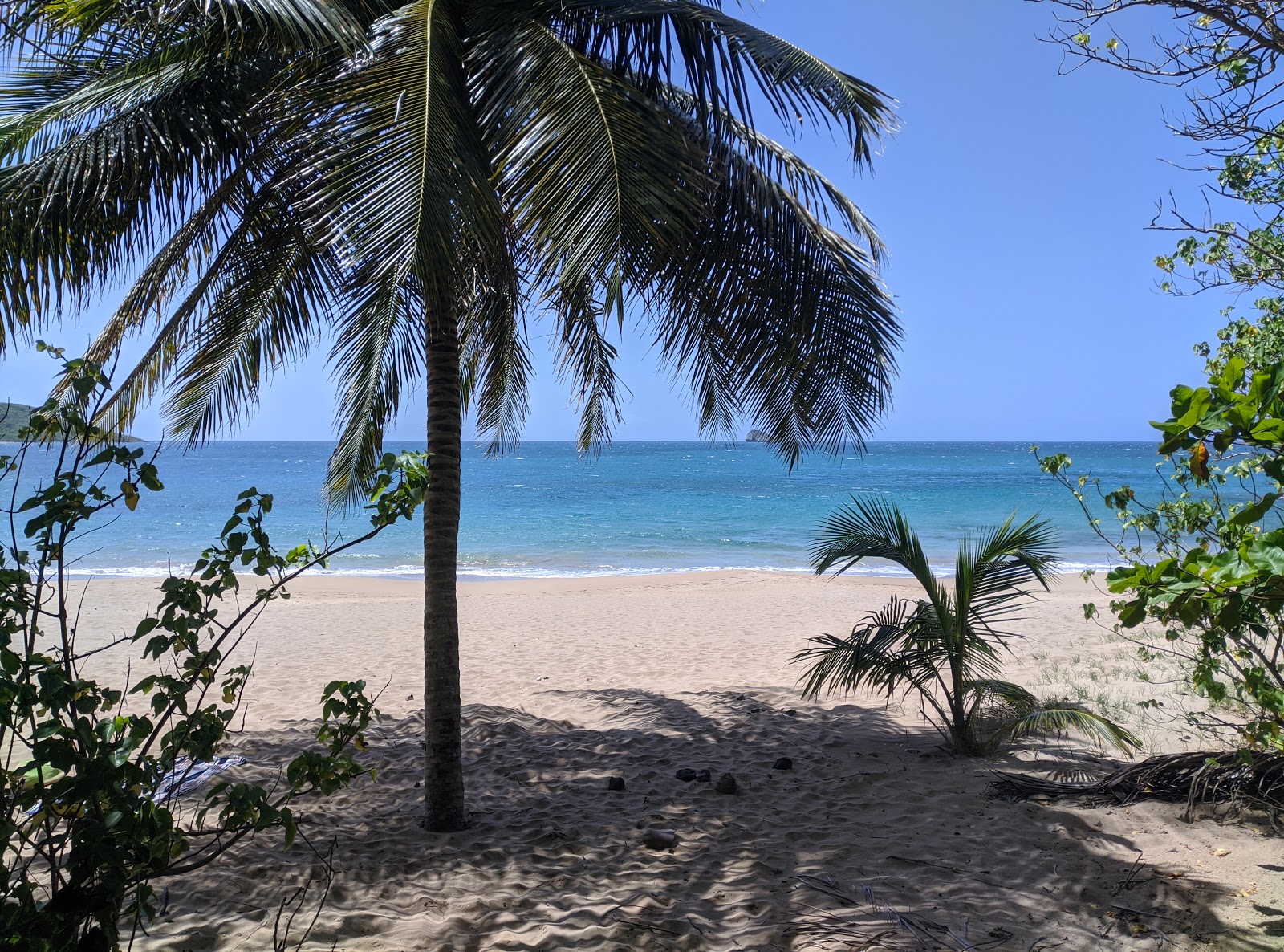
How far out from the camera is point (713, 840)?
14.1 ft

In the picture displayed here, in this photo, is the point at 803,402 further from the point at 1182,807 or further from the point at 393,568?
the point at 393,568

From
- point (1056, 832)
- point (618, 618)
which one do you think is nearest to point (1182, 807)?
point (1056, 832)

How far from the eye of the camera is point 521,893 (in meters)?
3.69

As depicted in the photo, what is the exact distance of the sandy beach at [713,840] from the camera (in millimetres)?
3271

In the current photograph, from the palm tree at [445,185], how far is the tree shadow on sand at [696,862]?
25.0 inches

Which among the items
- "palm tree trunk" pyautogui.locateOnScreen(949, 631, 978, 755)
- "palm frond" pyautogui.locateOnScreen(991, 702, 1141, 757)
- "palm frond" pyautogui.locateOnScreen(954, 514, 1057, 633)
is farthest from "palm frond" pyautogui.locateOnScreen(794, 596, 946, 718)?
"palm frond" pyautogui.locateOnScreen(991, 702, 1141, 757)

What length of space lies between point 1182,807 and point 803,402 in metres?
2.80

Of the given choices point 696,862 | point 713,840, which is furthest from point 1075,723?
point 696,862

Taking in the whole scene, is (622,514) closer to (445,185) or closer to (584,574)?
(584,574)

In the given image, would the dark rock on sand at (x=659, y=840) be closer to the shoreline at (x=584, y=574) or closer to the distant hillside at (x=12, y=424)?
the distant hillside at (x=12, y=424)

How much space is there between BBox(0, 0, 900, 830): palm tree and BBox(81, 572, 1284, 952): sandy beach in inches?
29.7

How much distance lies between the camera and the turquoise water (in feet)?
68.6

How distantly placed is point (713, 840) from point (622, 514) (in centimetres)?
2957

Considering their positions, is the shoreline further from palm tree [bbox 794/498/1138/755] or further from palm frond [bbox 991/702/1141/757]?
palm frond [bbox 991/702/1141/757]
